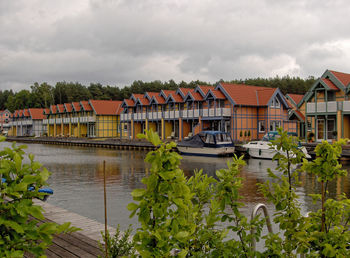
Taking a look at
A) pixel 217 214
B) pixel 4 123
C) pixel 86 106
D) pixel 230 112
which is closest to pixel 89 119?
pixel 86 106

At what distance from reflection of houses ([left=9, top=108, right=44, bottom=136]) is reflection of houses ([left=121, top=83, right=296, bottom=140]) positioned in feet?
170

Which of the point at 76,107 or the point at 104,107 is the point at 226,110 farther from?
the point at 76,107

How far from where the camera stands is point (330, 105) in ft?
105

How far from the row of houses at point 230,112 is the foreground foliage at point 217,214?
15080 millimetres

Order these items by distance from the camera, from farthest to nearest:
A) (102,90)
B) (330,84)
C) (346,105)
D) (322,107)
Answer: (102,90)
(322,107)
(330,84)
(346,105)

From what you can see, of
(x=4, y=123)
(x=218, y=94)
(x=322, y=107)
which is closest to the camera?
(x=322, y=107)

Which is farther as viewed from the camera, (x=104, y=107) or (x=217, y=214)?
(x=104, y=107)

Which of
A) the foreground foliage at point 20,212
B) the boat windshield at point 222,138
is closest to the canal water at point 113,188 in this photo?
the boat windshield at point 222,138

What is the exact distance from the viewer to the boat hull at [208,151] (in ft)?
110

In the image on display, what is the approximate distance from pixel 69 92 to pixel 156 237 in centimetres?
12397

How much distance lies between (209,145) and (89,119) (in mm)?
39107

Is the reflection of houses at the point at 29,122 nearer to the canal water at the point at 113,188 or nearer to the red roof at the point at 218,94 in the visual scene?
the red roof at the point at 218,94

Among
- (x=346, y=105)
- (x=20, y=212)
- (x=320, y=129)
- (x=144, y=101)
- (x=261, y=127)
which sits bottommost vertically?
(x=20, y=212)

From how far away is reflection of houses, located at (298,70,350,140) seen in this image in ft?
103
